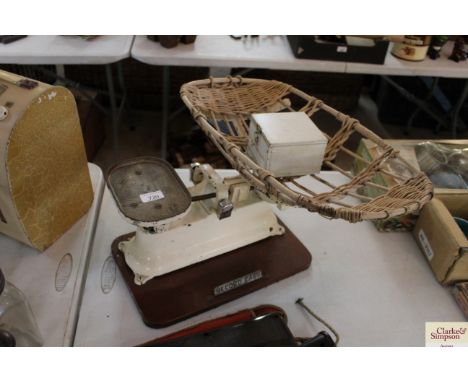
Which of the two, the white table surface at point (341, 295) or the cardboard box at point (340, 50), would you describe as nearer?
the white table surface at point (341, 295)

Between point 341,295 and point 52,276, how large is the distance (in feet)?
2.12

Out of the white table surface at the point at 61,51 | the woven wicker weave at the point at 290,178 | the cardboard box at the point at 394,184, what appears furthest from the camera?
the white table surface at the point at 61,51

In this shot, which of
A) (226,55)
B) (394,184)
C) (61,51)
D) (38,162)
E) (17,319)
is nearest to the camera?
(17,319)

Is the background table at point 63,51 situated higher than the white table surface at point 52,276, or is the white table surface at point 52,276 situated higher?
the background table at point 63,51

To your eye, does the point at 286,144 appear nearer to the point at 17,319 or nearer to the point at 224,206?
the point at 224,206

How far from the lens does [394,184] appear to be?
0.98 m

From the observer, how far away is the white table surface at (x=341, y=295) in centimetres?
83

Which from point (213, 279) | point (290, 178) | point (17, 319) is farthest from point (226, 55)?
point (17, 319)

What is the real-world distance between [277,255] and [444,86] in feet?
8.02

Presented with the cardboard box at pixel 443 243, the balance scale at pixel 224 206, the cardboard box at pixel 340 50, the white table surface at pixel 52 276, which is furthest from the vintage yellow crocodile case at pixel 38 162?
the cardboard box at pixel 340 50

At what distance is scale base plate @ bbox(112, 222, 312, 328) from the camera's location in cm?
84

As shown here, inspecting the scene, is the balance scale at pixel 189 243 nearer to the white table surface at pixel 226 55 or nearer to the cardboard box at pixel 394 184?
the cardboard box at pixel 394 184


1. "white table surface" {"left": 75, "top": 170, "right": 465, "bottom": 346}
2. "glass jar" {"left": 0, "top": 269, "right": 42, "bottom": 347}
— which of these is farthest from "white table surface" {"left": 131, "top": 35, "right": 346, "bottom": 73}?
"glass jar" {"left": 0, "top": 269, "right": 42, "bottom": 347}

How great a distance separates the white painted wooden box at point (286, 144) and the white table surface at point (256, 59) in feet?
3.19
